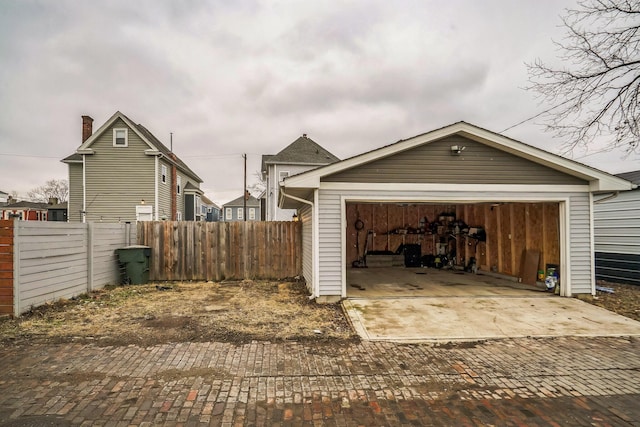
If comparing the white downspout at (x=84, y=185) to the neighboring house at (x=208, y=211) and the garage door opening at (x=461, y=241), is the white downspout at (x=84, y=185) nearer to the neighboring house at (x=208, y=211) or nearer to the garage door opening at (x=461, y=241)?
the neighboring house at (x=208, y=211)

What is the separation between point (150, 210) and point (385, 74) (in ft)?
43.0

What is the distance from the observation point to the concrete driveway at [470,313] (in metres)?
5.14

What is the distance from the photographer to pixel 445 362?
403 cm

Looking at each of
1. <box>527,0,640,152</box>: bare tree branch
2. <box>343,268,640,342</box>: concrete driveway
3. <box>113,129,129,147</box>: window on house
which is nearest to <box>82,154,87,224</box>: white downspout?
<box>113,129,129,147</box>: window on house

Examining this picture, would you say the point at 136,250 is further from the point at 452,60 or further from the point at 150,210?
the point at 452,60

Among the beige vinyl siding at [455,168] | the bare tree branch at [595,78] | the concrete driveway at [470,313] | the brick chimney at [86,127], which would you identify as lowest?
the concrete driveway at [470,313]

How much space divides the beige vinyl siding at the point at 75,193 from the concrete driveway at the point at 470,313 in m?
16.6

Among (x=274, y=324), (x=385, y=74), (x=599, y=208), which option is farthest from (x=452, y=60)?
(x=274, y=324)

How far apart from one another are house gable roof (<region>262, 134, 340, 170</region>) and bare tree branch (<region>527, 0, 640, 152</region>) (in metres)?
15.7

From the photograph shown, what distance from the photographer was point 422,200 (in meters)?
7.41

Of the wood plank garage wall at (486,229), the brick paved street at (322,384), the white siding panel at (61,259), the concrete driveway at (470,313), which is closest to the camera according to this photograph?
the brick paved street at (322,384)

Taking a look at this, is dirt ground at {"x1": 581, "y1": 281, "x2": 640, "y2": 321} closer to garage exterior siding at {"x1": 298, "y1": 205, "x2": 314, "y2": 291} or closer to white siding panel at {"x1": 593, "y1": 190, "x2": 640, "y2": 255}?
A: white siding panel at {"x1": 593, "y1": 190, "x2": 640, "y2": 255}

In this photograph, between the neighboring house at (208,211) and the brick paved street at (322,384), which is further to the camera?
the neighboring house at (208,211)

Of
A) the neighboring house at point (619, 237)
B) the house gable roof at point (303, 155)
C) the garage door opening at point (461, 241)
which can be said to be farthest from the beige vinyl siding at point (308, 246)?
the house gable roof at point (303, 155)
